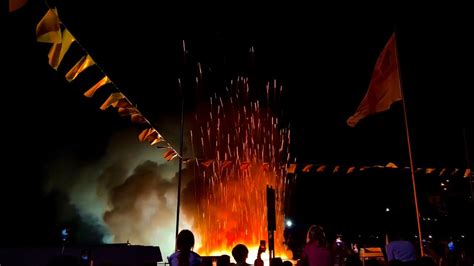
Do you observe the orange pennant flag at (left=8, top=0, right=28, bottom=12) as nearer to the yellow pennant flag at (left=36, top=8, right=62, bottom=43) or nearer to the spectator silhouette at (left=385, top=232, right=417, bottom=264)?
the yellow pennant flag at (left=36, top=8, right=62, bottom=43)

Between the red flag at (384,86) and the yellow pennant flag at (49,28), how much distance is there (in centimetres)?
1034

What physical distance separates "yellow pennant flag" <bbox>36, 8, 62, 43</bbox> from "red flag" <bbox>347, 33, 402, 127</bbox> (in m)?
10.3

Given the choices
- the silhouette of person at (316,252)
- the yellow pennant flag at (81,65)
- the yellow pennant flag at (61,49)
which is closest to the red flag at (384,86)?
the silhouette of person at (316,252)

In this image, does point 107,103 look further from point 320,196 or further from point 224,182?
point 320,196

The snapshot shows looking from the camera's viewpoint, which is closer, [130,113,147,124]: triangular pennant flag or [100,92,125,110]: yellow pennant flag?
[100,92,125,110]: yellow pennant flag

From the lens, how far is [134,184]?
4047 cm

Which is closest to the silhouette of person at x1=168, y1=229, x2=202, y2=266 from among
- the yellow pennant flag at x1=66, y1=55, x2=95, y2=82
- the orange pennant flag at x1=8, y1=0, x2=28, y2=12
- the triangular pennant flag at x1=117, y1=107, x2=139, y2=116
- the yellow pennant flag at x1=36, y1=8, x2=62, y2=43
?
the orange pennant flag at x1=8, y1=0, x2=28, y2=12

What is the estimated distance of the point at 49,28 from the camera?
30.0ft

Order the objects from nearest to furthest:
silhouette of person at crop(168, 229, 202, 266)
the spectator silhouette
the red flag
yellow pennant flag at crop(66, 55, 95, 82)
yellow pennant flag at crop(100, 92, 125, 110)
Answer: silhouette of person at crop(168, 229, 202, 266), the spectator silhouette, yellow pennant flag at crop(66, 55, 95, 82), yellow pennant flag at crop(100, 92, 125, 110), the red flag

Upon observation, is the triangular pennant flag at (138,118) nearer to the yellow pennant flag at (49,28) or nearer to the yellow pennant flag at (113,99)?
the yellow pennant flag at (113,99)

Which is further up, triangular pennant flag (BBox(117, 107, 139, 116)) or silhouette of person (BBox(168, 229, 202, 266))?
triangular pennant flag (BBox(117, 107, 139, 116))

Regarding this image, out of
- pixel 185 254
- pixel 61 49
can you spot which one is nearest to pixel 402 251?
pixel 185 254

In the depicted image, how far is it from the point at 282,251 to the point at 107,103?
18493mm

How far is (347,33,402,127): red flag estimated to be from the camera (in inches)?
595
